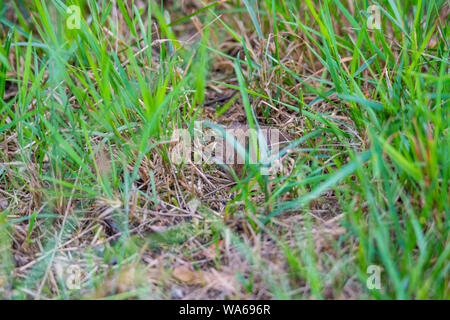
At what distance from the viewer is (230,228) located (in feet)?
5.39

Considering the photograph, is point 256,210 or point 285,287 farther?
point 256,210

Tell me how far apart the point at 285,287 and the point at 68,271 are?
728 millimetres

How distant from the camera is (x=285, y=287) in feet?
4.79

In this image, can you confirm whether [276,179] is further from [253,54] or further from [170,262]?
[253,54]

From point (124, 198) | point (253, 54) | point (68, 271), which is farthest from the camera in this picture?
point (253, 54)

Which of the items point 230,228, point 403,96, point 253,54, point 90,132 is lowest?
Answer: point 230,228

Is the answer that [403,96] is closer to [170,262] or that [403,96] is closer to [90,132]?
[170,262]

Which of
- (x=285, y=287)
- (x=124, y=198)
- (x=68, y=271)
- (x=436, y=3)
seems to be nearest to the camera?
(x=285, y=287)

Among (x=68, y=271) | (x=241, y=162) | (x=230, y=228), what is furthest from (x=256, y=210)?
(x=68, y=271)

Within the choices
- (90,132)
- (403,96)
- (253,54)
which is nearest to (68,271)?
(90,132)

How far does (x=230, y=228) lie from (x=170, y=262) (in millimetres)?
238

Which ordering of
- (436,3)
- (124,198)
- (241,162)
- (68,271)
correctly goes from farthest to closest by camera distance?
(436,3), (241,162), (124,198), (68,271)

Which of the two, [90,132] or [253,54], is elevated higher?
[253,54]
